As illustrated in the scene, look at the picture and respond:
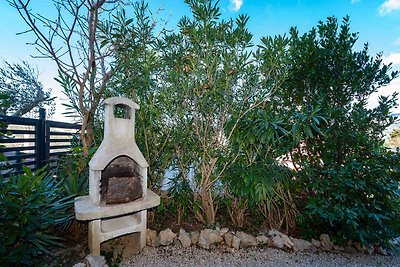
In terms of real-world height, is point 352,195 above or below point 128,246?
above

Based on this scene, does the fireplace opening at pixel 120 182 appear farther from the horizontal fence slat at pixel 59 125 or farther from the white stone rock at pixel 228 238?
the horizontal fence slat at pixel 59 125

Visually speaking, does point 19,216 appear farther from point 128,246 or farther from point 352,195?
point 352,195

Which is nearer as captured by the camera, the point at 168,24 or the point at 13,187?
the point at 13,187

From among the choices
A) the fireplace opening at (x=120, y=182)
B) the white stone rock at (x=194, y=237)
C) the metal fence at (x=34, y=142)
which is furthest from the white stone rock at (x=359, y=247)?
the metal fence at (x=34, y=142)

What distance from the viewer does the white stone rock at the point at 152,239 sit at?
6.43 feet

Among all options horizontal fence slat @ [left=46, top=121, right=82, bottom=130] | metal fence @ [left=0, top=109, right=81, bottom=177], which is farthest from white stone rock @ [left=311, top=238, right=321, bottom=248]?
horizontal fence slat @ [left=46, top=121, right=82, bottom=130]

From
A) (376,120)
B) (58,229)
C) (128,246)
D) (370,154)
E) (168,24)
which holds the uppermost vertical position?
(168,24)

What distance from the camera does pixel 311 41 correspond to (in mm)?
2398

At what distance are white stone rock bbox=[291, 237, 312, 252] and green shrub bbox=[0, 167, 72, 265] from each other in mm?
2318

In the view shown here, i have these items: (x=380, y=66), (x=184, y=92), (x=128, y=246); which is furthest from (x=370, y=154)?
(x=128, y=246)

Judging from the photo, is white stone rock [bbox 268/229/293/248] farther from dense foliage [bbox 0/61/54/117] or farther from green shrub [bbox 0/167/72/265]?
dense foliage [bbox 0/61/54/117]

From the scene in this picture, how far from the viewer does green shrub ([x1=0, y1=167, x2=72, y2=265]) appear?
140 centimetres

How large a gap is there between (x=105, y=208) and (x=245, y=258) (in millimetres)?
1388

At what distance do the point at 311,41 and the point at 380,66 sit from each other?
87cm
